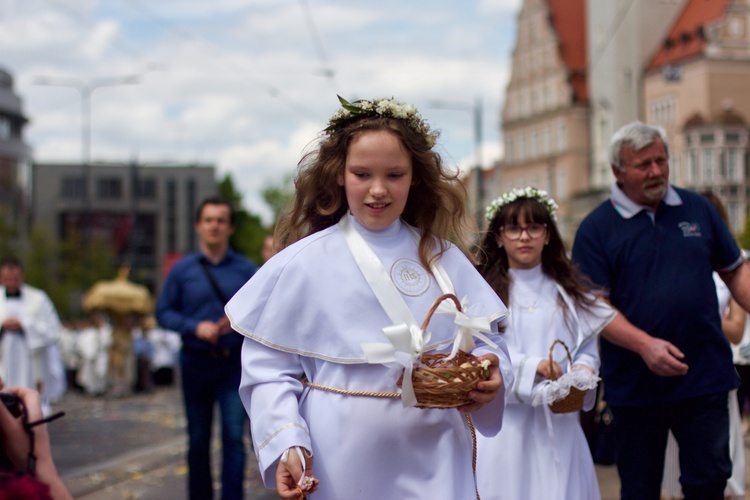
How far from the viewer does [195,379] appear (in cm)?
804

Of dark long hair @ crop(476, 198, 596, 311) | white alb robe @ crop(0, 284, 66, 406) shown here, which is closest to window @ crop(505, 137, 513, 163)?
white alb robe @ crop(0, 284, 66, 406)

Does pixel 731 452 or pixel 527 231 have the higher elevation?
pixel 527 231

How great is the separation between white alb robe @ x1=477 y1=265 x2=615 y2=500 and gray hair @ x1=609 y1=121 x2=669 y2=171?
0.73 m

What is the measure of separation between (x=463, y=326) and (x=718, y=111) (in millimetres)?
51204

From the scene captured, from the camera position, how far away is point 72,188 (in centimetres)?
11381

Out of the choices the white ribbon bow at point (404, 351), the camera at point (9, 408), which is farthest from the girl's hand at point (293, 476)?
the camera at point (9, 408)

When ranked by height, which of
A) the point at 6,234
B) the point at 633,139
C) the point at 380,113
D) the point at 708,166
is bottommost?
the point at 380,113

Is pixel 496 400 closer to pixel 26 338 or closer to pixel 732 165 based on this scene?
pixel 26 338

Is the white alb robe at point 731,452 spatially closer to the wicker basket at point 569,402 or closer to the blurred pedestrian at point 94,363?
the wicker basket at point 569,402

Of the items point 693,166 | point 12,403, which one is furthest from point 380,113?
point 693,166

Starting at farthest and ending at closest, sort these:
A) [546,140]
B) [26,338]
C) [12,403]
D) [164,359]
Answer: [546,140]
[164,359]
[26,338]
[12,403]

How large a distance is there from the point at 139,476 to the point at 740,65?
154 ft

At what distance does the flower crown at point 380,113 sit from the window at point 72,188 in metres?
112

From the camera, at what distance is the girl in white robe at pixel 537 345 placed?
5645 millimetres
